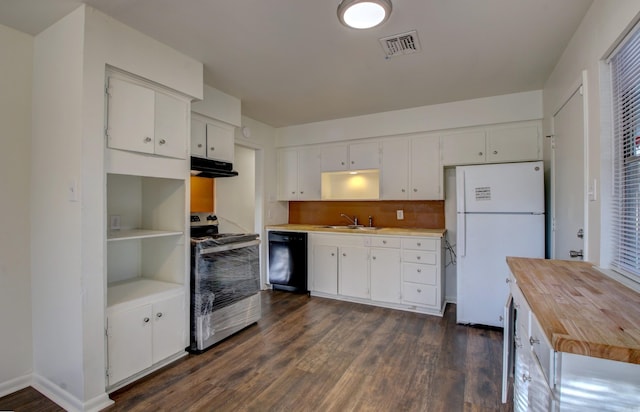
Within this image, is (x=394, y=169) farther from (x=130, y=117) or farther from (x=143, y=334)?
(x=143, y=334)

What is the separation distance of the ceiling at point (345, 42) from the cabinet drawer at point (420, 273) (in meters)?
1.92

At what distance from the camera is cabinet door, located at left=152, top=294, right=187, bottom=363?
7.44 ft

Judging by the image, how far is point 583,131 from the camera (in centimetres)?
202

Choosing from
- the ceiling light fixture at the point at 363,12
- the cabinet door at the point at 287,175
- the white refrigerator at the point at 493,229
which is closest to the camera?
the ceiling light fixture at the point at 363,12

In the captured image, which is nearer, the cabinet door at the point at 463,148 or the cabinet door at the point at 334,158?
the cabinet door at the point at 463,148

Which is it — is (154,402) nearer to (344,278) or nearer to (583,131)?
(344,278)

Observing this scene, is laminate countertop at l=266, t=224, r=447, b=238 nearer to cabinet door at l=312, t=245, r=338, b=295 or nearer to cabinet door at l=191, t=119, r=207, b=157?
cabinet door at l=312, t=245, r=338, b=295

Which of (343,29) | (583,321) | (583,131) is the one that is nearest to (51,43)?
(343,29)

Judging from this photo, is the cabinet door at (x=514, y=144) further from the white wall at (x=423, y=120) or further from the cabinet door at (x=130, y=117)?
the cabinet door at (x=130, y=117)

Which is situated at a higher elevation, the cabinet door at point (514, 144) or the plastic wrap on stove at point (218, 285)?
the cabinet door at point (514, 144)

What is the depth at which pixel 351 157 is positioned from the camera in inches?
169

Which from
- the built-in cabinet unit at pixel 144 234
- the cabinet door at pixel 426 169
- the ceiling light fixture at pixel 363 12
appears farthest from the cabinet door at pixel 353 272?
the ceiling light fixture at pixel 363 12

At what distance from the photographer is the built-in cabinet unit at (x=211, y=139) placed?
298 cm

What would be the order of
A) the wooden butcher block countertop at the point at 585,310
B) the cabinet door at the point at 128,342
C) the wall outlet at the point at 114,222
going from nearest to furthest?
the wooden butcher block countertop at the point at 585,310
the cabinet door at the point at 128,342
the wall outlet at the point at 114,222
